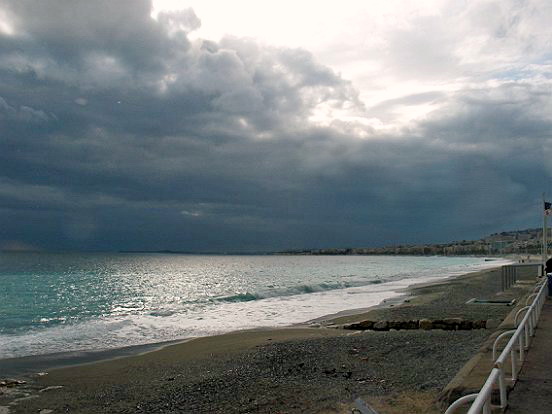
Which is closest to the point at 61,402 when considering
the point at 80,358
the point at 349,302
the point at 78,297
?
the point at 80,358

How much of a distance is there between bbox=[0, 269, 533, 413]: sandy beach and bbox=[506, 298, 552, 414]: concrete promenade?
54.2 inches

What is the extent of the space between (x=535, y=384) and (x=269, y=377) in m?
5.94

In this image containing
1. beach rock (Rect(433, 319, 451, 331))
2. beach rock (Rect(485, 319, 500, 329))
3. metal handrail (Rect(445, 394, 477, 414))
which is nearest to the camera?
metal handrail (Rect(445, 394, 477, 414))

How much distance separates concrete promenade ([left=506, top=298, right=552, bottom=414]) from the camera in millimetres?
6270

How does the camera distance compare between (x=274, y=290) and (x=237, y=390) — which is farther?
(x=274, y=290)

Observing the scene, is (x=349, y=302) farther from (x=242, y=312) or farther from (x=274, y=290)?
(x=274, y=290)

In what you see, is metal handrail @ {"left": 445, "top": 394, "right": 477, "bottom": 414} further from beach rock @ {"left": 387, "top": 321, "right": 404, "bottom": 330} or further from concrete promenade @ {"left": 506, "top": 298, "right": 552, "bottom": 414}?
beach rock @ {"left": 387, "top": 321, "right": 404, "bottom": 330}

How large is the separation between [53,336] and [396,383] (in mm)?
16781

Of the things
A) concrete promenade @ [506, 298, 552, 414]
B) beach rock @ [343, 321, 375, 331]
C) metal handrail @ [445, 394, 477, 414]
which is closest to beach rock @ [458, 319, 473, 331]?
beach rock @ [343, 321, 375, 331]

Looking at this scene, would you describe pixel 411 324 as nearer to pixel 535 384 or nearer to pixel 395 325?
pixel 395 325

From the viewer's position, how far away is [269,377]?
453 inches

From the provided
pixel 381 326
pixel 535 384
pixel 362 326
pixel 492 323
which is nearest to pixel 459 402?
pixel 535 384

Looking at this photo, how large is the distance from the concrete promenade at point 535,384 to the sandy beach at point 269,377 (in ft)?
4.51

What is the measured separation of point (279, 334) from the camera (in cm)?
1878
